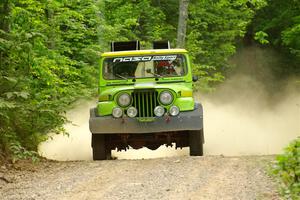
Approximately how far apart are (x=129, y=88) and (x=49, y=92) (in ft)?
7.38

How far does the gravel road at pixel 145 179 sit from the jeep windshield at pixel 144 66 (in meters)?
2.50

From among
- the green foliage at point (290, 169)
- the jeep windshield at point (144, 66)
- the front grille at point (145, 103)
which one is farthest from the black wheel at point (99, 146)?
the green foliage at point (290, 169)

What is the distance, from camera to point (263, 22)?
35.4 m

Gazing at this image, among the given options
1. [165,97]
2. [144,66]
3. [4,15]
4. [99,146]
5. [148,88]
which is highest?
[4,15]

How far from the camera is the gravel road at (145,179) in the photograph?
8766mm

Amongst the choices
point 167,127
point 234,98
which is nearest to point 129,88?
point 167,127

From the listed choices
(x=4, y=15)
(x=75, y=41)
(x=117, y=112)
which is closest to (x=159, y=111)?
(x=117, y=112)

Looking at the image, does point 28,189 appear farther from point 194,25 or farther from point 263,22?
point 263,22

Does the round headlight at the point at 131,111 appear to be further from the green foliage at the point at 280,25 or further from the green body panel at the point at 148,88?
the green foliage at the point at 280,25

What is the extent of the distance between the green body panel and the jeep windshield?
120mm

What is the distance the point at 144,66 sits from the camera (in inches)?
568

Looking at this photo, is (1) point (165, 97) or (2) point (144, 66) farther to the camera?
(2) point (144, 66)

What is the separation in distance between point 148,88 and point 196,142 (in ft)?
Answer: 5.23

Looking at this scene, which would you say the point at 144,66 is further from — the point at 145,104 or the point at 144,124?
the point at 144,124
